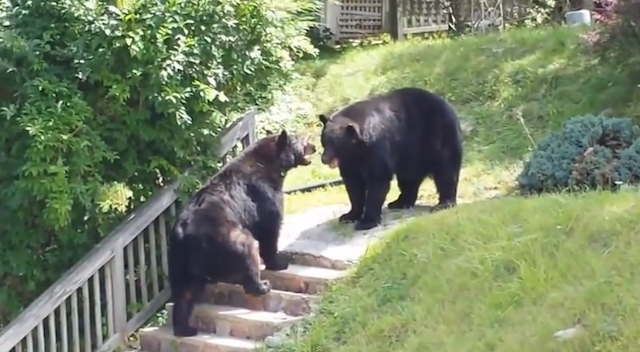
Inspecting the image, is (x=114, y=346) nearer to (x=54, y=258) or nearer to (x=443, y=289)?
(x=54, y=258)

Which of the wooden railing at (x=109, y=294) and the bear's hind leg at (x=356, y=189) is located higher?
the bear's hind leg at (x=356, y=189)

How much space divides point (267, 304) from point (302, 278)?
0.32m

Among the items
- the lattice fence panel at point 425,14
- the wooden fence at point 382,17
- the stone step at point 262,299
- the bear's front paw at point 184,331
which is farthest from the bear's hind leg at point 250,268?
the lattice fence panel at point 425,14

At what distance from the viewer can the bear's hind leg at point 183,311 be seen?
7.38 meters

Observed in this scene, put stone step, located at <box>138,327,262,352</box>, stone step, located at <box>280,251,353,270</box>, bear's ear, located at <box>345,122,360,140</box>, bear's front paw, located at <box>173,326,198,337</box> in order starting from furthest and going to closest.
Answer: bear's ear, located at <box>345,122,360,140</box>
stone step, located at <box>280,251,353,270</box>
bear's front paw, located at <box>173,326,198,337</box>
stone step, located at <box>138,327,262,352</box>

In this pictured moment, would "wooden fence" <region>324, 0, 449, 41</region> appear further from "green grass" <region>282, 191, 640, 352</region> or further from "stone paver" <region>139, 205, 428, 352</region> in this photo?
"green grass" <region>282, 191, 640, 352</region>

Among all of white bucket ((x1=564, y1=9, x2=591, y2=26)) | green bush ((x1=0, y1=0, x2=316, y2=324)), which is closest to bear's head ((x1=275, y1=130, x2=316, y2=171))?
green bush ((x1=0, y1=0, x2=316, y2=324))

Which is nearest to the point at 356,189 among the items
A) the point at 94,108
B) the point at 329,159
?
the point at 329,159

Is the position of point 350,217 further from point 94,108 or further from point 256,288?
point 94,108

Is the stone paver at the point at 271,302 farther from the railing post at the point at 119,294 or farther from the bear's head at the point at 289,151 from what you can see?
the bear's head at the point at 289,151

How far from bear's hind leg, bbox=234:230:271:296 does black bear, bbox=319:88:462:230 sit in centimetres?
113

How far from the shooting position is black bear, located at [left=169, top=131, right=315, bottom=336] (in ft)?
24.1

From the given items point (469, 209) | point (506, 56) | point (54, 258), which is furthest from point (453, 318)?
point (506, 56)

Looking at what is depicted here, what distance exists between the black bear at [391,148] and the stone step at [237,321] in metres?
1.30
